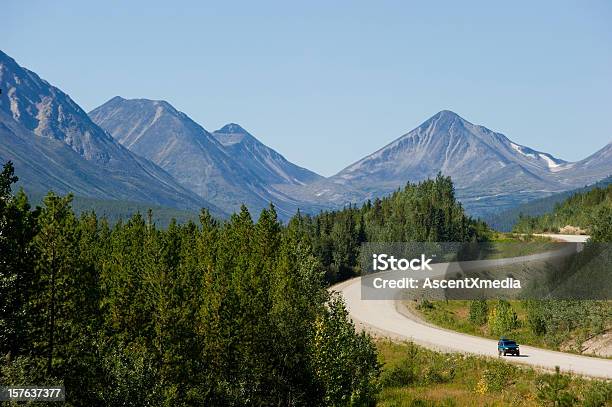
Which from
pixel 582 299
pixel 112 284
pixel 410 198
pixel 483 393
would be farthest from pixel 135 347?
pixel 410 198

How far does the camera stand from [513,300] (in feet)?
277

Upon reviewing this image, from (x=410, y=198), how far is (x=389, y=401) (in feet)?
476

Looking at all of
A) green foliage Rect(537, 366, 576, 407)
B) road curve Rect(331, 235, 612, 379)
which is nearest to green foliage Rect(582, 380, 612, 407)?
green foliage Rect(537, 366, 576, 407)

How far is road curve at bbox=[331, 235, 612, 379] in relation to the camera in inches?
1981

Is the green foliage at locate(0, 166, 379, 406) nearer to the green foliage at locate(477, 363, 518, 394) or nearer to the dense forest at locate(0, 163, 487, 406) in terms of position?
the dense forest at locate(0, 163, 487, 406)

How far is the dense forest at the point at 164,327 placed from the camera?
40719mm

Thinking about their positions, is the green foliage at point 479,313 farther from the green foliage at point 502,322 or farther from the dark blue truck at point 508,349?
the dark blue truck at point 508,349

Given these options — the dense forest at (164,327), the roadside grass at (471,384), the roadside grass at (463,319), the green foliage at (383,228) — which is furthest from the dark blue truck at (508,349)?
the green foliage at (383,228)

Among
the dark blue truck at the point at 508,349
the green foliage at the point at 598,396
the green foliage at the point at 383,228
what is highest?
the green foliage at the point at 383,228

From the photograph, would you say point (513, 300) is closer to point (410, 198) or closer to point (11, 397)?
point (11, 397)

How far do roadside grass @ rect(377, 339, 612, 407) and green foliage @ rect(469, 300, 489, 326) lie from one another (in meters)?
17.9

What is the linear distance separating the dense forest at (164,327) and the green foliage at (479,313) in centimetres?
2237

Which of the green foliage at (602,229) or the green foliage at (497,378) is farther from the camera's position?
the green foliage at (602,229)

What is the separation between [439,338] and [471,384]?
60.4 feet
